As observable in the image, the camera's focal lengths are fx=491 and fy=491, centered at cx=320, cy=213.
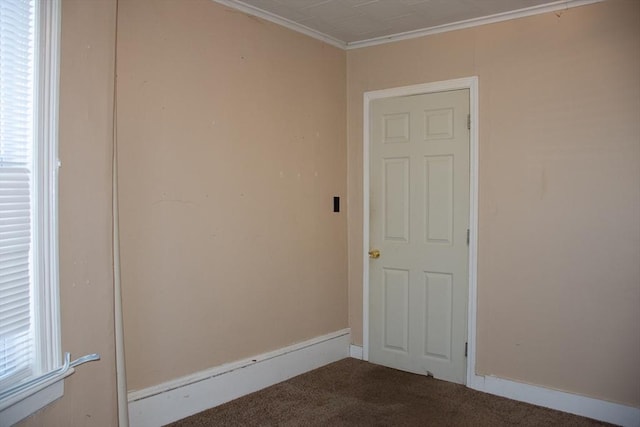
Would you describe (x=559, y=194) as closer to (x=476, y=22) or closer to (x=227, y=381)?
(x=476, y=22)

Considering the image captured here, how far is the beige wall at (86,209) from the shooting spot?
169cm

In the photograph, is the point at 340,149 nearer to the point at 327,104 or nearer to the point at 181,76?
the point at 327,104

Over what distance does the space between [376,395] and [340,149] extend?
1843 millimetres

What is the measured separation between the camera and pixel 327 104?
3773 millimetres

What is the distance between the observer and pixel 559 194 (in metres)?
3.00

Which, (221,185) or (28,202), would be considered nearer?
(28,202)

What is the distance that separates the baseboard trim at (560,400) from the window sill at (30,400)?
8.48 ft

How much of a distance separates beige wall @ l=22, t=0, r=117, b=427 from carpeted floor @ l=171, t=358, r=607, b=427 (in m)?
1.05

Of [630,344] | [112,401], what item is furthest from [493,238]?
[112,401]

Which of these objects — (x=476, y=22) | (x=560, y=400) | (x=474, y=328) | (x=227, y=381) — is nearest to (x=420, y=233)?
(x=474, y=328)

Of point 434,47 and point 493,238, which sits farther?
point 434,47

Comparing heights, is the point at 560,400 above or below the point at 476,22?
below

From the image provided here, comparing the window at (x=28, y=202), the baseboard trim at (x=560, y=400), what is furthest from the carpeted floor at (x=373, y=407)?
the window at (x=28, y=202)

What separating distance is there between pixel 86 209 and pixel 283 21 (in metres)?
2.10
